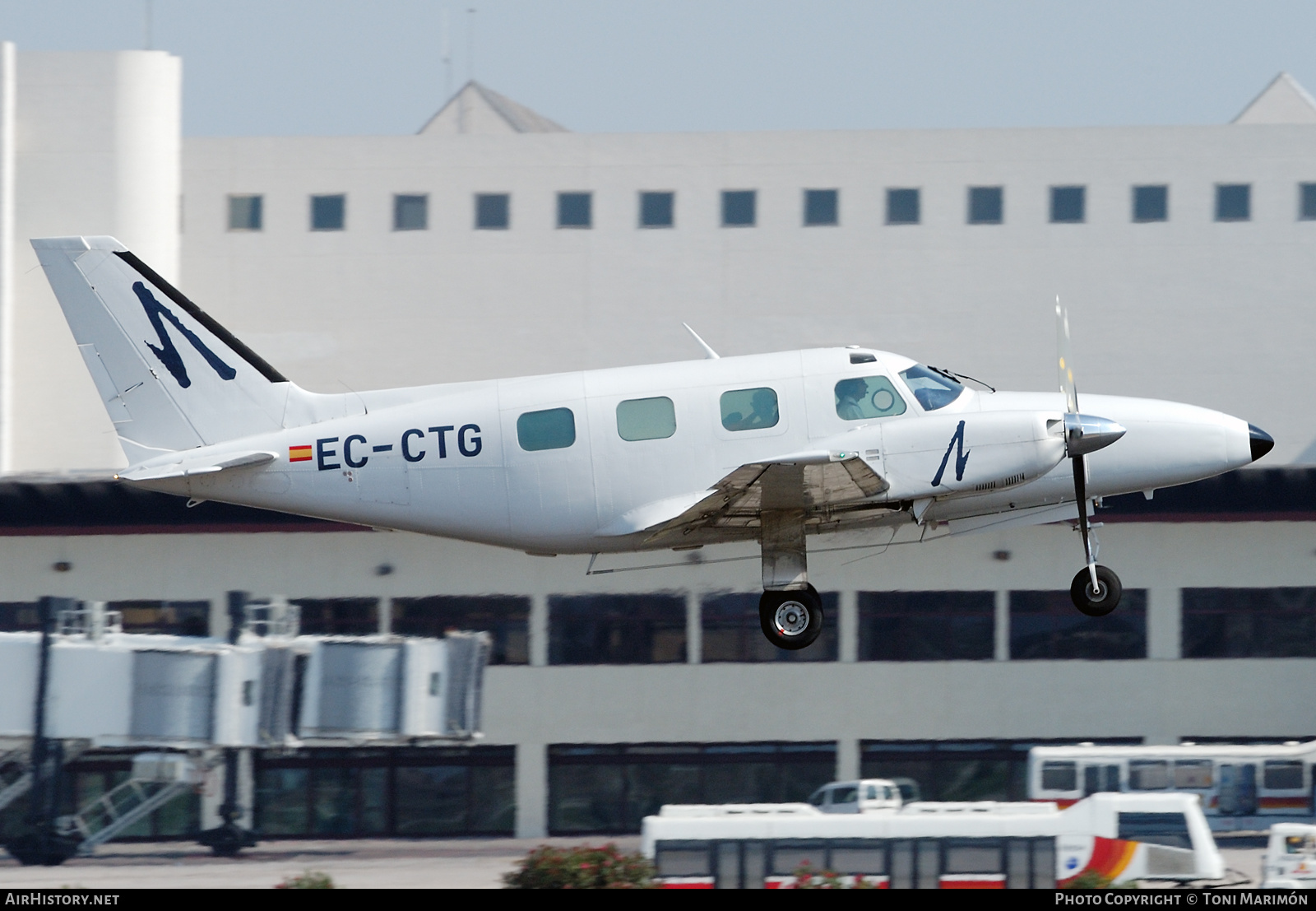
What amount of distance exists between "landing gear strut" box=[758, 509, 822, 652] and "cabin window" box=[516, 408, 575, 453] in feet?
7.54

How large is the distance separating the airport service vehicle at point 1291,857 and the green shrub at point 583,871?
10942 millimetres

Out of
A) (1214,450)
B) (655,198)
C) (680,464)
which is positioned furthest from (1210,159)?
(680,464)

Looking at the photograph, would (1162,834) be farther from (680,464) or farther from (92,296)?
(92,296)

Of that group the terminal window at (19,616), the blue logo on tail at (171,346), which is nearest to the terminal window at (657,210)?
the terminal window at (19,616)

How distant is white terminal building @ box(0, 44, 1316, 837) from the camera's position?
127ft

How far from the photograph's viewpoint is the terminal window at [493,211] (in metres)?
44.7

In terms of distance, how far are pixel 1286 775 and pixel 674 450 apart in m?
24.1

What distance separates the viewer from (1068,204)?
44.8 metres

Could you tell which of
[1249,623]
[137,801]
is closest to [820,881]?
[1249,623]

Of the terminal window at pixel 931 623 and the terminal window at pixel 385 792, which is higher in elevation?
the terminal window at pixel 931 623

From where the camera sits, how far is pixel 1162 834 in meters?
29.1

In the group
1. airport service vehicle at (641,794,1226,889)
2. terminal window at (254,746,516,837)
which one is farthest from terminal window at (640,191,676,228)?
airport service vehicle at (641,794,1226,889)

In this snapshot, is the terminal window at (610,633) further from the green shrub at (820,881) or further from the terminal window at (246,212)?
the terminal window at (246,212)

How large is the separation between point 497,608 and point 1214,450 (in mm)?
23627
